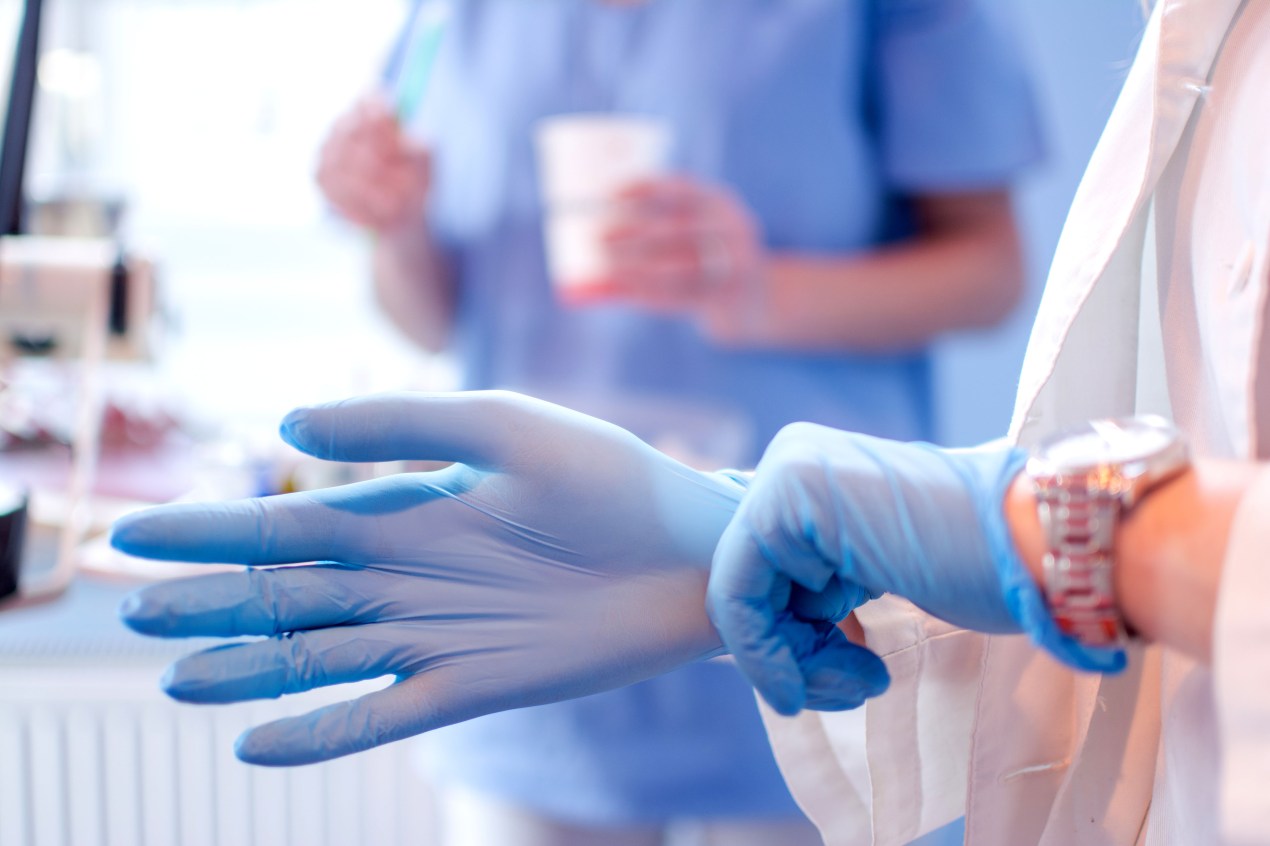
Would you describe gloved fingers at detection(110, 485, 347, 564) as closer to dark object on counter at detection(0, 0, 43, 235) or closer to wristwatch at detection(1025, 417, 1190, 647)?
wristwatch at detection(1025, 417, 1190, 647)

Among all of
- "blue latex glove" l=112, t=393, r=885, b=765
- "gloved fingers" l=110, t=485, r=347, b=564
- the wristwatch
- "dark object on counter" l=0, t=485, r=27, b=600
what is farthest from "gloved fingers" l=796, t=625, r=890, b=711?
"dark object on counter" l=0, t=485, r=27, b=600

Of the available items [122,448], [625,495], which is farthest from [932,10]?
[122,448]

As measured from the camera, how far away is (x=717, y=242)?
114 cm

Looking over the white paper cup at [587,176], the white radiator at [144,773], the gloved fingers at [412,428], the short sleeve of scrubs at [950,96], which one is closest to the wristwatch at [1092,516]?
the gloved fingers at [412,428]

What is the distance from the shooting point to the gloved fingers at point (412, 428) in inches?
22.0

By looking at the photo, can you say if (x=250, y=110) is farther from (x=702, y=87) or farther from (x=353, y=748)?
(x=353, y=748)

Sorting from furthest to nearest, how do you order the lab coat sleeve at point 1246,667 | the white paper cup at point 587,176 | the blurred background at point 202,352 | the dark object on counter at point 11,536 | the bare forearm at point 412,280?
the blurred background at point 202,352
the bare forearm at point 412,280
the white paper cup at point 587,176
the dark object on counter at point 11,536
the lab coat sleeve at point 1246,667

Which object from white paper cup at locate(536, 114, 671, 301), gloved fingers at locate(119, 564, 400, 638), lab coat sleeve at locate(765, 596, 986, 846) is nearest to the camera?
gloved fingers at locate(119, 564, 400, 638)

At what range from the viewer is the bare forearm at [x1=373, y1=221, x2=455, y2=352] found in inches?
51.2

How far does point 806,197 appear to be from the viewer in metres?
1.19

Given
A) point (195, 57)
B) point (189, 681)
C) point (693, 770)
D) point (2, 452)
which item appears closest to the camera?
point (189, 681)

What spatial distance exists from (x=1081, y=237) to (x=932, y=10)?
2.01 feet

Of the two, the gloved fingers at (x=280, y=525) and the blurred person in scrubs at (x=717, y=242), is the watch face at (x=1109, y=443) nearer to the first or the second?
the gloved fingers at (x=280, y=525)

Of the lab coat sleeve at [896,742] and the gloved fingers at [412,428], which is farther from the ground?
the gloved fingers at [412,428]
